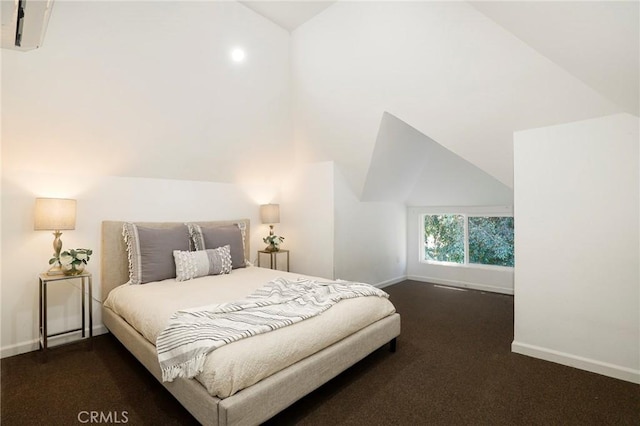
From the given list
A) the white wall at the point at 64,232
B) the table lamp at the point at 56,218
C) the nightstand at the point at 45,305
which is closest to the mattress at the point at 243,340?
the nightstand at the point at 45,305

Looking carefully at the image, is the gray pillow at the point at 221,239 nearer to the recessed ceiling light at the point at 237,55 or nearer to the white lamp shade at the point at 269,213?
the white lamp shade at the point at 269,213

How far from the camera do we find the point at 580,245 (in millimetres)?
2504

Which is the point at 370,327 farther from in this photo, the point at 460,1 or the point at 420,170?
the point at 420,170

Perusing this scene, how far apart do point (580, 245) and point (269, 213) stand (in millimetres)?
3478

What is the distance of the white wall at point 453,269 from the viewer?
4.70m

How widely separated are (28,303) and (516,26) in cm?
433

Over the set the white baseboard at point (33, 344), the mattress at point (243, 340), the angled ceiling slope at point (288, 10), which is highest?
the angled ceiling slope at point (288, 10)

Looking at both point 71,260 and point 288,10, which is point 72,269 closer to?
point 71,260

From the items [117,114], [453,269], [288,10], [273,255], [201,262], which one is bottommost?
[453,269]

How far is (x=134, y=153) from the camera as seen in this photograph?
3.31m

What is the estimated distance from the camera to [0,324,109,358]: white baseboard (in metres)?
2.72

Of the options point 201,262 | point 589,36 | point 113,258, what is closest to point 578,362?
point 589,36

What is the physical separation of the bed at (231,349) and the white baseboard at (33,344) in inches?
7.2

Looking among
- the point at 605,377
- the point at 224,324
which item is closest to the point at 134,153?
the point at 224,324
